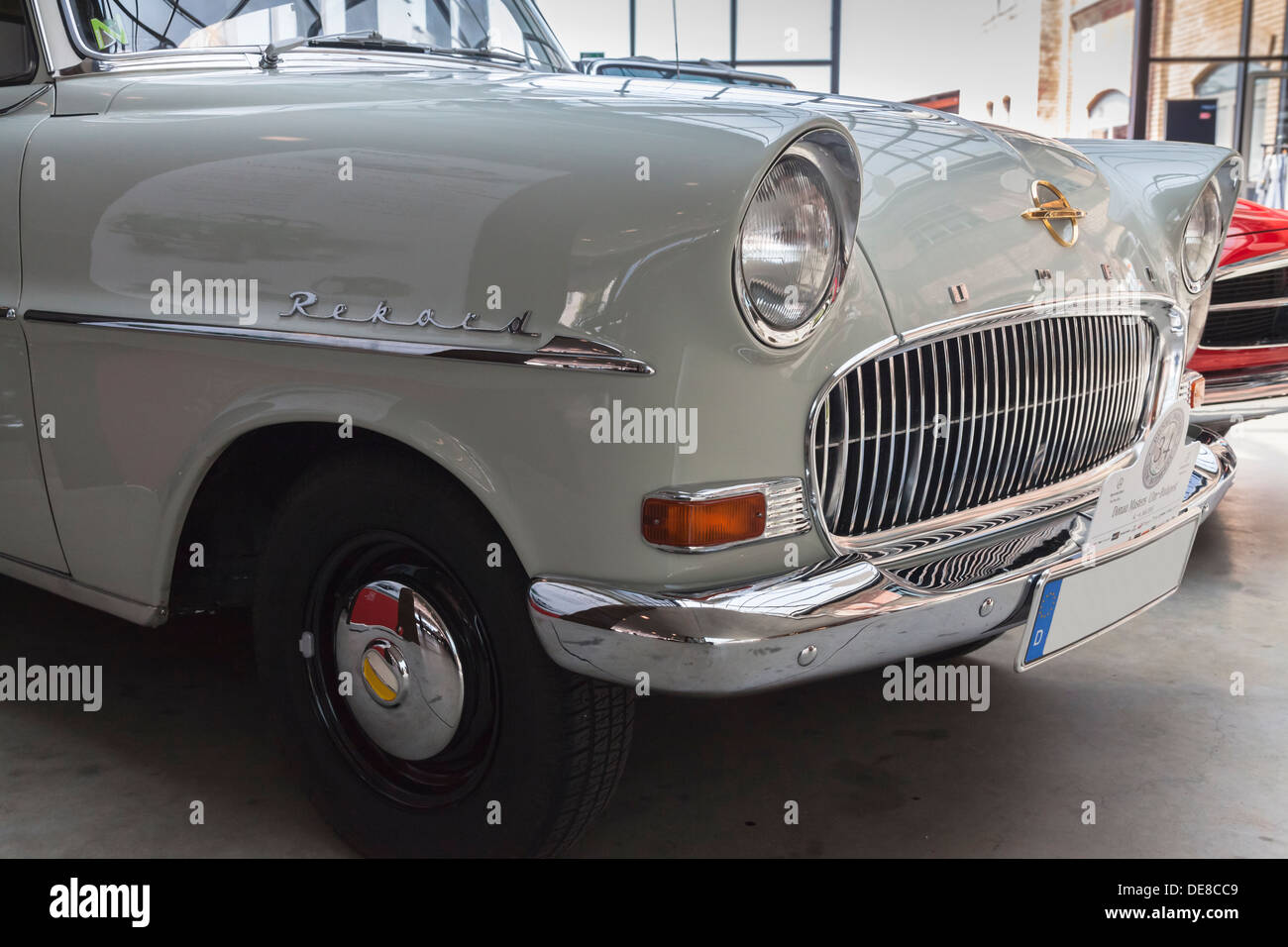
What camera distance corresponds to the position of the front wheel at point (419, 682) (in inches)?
62.9

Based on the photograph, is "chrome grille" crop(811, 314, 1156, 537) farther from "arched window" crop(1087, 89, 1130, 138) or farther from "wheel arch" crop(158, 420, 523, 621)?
"arched window" crop(1087, 89, 1130, 138)

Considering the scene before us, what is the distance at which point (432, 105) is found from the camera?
178 centimetres

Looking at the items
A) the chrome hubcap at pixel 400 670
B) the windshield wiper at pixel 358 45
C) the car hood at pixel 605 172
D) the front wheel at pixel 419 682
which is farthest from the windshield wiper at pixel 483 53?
the chrome hubcap at pixel 400 670

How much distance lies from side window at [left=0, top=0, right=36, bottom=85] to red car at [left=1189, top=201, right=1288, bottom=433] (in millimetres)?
3043

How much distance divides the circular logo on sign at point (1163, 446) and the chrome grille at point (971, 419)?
11 centimetres

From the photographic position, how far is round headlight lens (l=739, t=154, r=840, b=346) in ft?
4.84

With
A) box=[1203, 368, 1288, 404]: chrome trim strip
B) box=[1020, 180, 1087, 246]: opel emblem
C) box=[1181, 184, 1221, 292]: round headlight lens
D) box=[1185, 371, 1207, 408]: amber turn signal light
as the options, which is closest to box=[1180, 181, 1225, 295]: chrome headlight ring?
box=[1181, 184, 1221, 292]: round headlight lens

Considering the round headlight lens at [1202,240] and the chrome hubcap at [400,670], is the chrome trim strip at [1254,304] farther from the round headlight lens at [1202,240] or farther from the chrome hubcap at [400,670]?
the chrome hubcap at [400,670]

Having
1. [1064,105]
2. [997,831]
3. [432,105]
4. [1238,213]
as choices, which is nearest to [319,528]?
[432,105]

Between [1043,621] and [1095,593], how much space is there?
134 millimetres

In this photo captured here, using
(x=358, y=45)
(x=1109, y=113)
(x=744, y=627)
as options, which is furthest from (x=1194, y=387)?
(x=1109, y=113)

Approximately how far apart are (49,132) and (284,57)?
1.42 ft

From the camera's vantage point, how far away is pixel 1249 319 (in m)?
3.67
